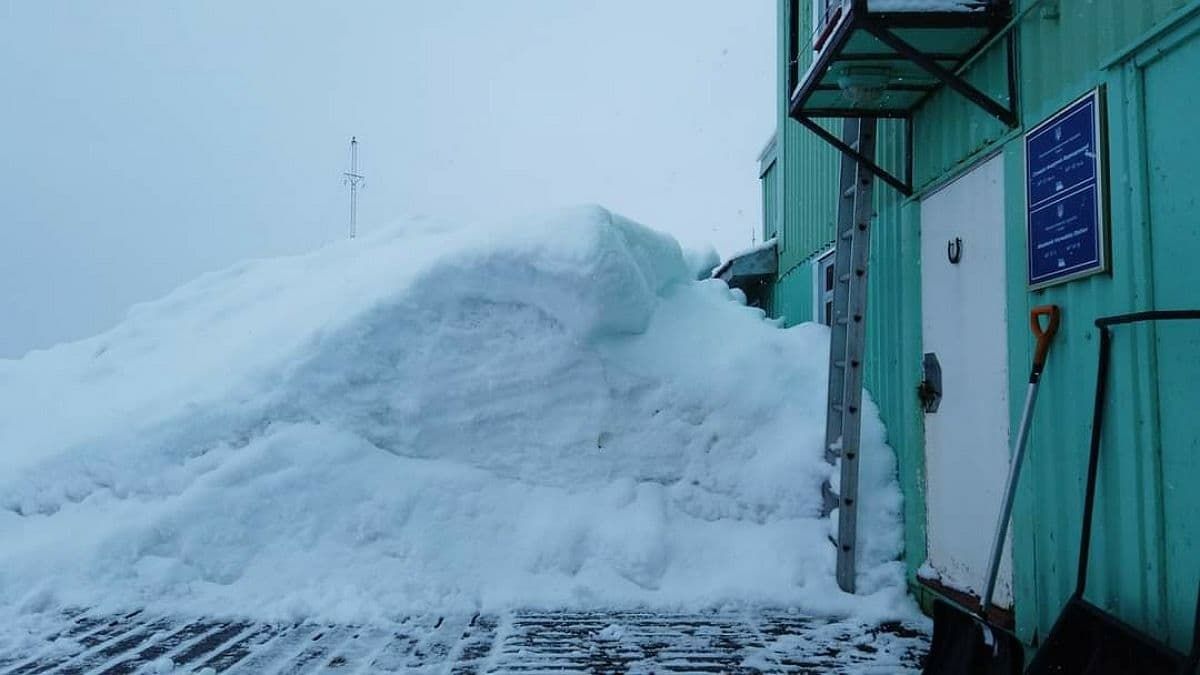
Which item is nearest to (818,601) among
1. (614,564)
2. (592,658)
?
(614,564)

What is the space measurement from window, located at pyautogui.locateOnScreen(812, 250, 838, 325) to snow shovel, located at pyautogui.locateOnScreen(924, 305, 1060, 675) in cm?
Answer: 521

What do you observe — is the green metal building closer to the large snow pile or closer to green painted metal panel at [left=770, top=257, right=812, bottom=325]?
the large snow pile

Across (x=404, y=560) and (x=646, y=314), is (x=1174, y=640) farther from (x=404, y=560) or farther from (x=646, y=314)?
(x=646, y=314)

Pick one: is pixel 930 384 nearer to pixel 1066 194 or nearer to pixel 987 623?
pixel 1066 194

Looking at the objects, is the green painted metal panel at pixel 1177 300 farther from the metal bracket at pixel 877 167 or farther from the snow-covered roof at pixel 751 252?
the snow-covered roof at pixel 751 252

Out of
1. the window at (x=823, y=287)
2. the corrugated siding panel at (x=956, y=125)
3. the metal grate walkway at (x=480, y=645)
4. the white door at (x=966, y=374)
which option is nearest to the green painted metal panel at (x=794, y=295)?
the window at (x=823, y=287)

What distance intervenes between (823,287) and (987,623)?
248 inches

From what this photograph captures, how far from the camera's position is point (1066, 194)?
3.98 meters

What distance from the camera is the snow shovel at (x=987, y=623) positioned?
3.72 meters

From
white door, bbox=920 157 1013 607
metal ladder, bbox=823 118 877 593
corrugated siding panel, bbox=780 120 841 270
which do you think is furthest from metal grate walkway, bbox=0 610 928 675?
corrugated siding panel, bbox=780 120 841 270

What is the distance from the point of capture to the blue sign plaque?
12.3 feet

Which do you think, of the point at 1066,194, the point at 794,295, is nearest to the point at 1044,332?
the point at 1066,194

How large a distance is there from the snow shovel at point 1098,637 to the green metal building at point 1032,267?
6.3 inches

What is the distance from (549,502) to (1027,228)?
13.3 feet
